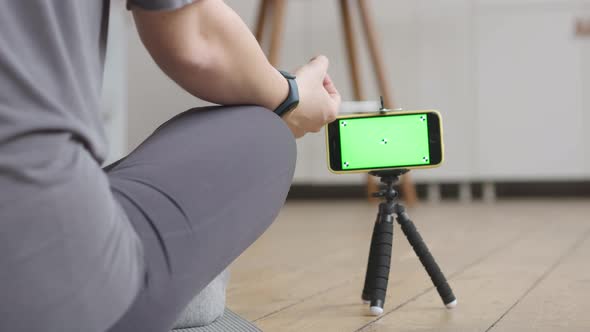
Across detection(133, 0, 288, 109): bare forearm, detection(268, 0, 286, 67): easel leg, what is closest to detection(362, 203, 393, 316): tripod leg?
detection(133, 0, 288, 109): bare forearm

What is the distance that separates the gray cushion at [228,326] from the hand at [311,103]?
0.34 m

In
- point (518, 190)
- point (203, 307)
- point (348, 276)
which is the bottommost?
point (518, 190)

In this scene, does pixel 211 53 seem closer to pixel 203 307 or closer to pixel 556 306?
pixel 203 307

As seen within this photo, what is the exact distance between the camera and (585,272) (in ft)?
4.95

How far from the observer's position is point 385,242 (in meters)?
1.07

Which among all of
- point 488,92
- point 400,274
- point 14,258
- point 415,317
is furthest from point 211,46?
point 488,92

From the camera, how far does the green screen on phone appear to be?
40.1 inches

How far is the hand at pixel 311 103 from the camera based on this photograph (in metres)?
0.81

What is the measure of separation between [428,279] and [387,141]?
0.49m

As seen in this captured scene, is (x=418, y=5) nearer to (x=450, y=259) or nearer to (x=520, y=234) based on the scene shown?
(x=520, y=234)

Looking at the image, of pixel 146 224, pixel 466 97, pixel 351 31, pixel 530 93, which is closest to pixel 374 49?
pixel 351 31

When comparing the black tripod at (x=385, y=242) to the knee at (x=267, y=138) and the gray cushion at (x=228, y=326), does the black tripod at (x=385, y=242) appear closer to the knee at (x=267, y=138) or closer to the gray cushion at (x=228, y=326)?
the gray cushion at (x=228, y=326)

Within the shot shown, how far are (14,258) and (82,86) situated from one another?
121mm

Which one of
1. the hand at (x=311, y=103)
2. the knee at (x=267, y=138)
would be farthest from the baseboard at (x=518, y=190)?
the knee at (x=267, y=138)
